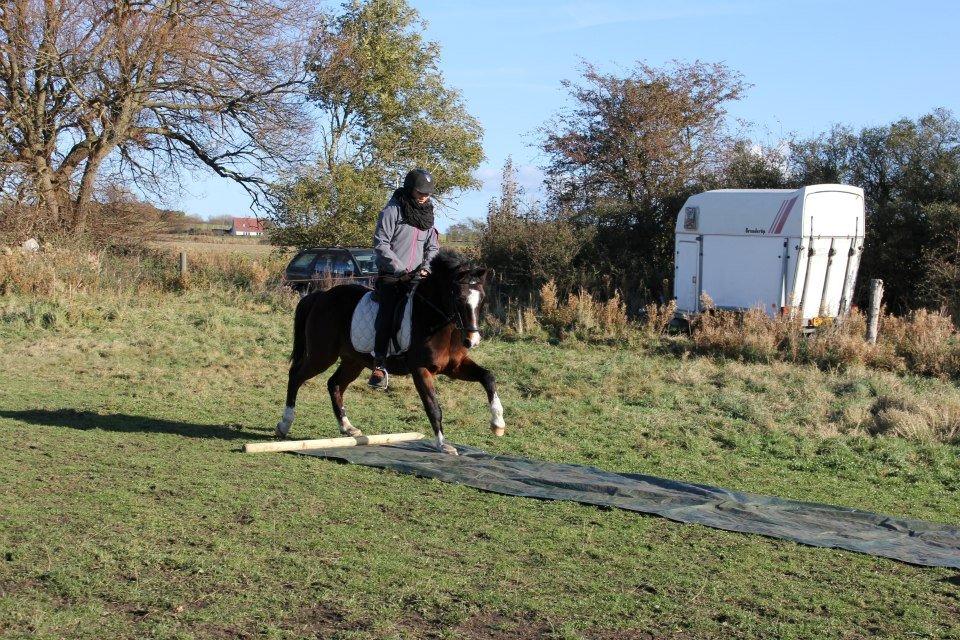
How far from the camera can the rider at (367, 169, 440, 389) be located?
9.41m

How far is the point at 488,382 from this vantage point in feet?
30.0

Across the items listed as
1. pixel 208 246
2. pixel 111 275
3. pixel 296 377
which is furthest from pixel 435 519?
pixel 208 246

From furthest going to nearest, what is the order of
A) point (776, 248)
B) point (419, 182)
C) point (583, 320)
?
1. point (583, 320)
2. point (776, 248)
3. point (419, 182)

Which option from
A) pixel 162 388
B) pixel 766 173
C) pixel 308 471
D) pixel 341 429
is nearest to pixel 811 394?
pixel 341 429

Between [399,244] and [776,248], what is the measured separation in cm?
1164

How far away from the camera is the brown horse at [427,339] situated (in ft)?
28.9

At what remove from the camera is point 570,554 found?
613 cm

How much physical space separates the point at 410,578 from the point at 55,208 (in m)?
23.2

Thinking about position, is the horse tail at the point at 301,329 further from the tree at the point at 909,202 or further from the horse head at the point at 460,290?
the tree at the point at 909,202

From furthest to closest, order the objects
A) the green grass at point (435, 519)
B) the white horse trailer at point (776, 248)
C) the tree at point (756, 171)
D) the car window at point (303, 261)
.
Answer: the tree at point (756, 171) → the car window at point (303, 261) → the white horse trailer at point (776, 248) → the green grass at point (435, 519)

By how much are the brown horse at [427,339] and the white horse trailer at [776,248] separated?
10.7 metres

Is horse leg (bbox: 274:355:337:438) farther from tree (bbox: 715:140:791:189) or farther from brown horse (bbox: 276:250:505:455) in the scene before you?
tree (bbox: 715:140:791:189)

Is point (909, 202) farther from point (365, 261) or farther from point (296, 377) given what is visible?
point (296, 377)

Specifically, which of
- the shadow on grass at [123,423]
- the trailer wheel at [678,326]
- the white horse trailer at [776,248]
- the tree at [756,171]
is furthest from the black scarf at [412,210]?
the tree at [756,171]
